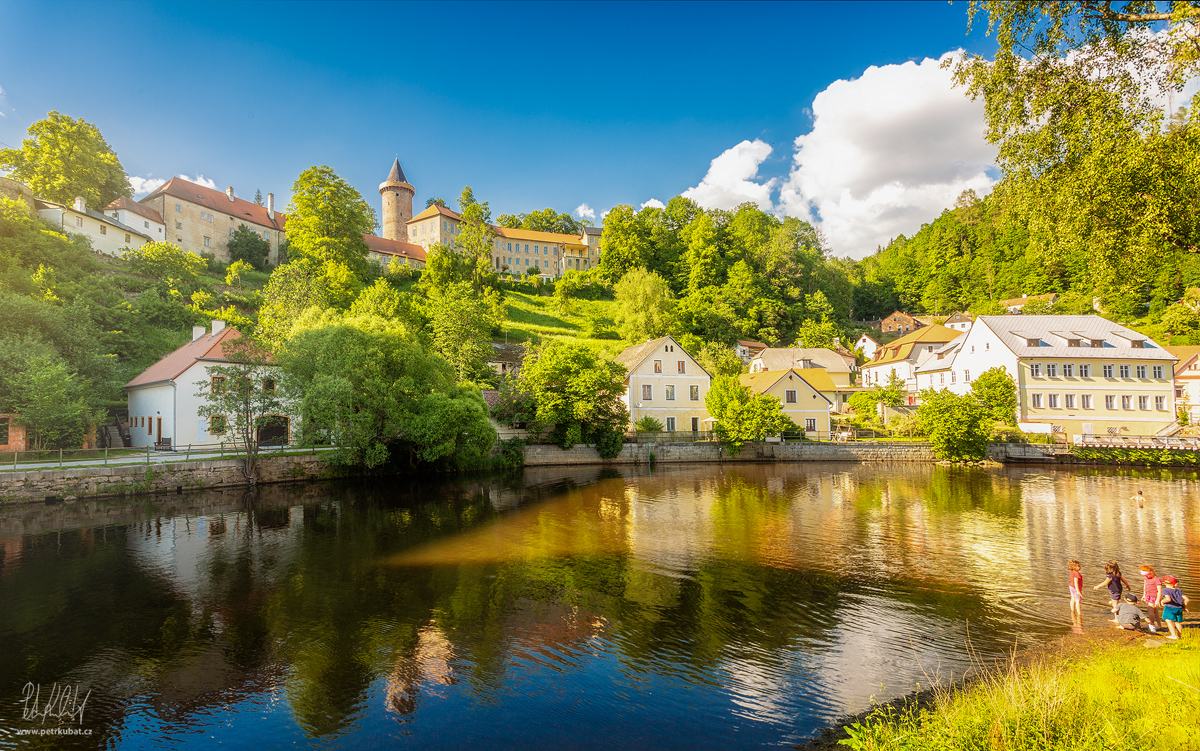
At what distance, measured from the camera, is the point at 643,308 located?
67250 mm

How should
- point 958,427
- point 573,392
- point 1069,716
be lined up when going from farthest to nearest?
point 573,392 < point 958,427 < point 1069,716

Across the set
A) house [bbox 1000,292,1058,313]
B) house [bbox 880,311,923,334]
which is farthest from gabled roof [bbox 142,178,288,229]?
house [bbox 1000,292,1058,313]

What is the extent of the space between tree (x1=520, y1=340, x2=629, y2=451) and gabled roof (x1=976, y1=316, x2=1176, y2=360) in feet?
114

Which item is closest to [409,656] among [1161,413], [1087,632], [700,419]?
[1087,632]

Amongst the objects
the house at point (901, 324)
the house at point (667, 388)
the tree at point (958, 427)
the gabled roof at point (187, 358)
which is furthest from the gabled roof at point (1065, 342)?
the gabled roof at point (187, 358)

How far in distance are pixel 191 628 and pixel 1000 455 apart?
49051 mm

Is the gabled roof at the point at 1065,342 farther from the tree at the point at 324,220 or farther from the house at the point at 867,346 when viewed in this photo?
the tree at the point at 324,220

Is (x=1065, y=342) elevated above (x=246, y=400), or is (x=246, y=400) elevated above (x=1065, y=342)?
(x=1065, y=342)

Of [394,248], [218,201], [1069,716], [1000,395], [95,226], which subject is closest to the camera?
[1069,716]

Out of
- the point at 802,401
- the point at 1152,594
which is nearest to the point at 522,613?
the point at 1152,594

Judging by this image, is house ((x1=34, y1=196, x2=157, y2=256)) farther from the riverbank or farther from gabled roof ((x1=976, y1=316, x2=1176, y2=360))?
gabled roof ((x1=976, y1=316, x2=1176, y2=360))

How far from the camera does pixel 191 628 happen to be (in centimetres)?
1139

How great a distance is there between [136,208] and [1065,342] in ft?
318

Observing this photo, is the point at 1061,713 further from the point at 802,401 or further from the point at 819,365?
the point at 819,365
